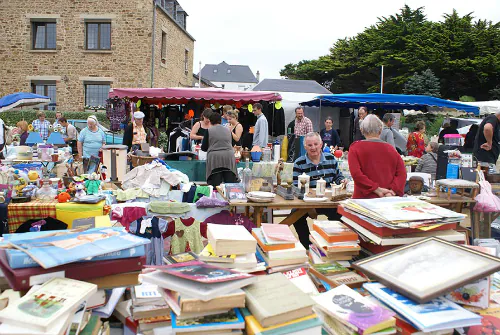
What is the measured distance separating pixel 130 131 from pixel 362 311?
19.8 ft

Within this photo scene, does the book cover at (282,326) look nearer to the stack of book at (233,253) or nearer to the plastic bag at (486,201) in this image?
the stack of book at (233,253)

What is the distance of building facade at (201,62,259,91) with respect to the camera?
65.3 metres

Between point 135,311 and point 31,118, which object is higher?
point 31,118

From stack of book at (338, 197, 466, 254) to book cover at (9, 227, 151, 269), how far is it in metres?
1.17

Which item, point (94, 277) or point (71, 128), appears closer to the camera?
point (94, 277)

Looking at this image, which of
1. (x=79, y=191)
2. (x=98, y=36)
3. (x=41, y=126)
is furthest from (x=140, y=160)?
(x=98, y=36)

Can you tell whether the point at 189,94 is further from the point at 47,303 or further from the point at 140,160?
the point at 47,303

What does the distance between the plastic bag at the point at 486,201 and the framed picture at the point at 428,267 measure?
2.75 meters

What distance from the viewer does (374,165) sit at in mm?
3432

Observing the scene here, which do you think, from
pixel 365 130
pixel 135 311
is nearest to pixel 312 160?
pixel 365 130

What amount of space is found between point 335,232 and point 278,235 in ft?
1.14

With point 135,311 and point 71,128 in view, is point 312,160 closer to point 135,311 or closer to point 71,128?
point 135,311

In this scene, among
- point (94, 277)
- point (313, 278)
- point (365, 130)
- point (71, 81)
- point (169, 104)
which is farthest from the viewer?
point (71, 81)

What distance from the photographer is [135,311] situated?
1723mm
